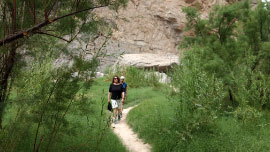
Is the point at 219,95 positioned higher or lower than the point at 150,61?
lower

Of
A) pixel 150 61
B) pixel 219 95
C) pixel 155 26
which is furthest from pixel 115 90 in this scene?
pixel 155 26

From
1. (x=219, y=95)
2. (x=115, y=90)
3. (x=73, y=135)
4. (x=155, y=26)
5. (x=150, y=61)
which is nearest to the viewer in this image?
(x=73, y=135)

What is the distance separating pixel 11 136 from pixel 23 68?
1903 millimetres

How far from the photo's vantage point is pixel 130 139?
745 centimetres

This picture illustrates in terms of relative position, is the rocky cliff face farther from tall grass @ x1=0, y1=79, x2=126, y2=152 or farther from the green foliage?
tall grass @ x1=0, y1=79, x2=126, y2=152

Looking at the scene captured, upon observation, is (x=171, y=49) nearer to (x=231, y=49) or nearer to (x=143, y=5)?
(x=143, y=5)

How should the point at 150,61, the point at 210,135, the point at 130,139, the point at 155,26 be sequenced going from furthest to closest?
the point at 155,26 → the point at 150,61 → the point at 130,139 → the point at 210,135

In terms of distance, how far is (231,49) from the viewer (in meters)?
9.38

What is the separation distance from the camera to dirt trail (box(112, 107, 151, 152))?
6.83 m

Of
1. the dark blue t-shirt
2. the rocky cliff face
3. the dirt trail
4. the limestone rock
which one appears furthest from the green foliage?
the rocky cliff face

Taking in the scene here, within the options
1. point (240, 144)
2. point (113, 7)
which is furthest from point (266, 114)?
point (113, 7)

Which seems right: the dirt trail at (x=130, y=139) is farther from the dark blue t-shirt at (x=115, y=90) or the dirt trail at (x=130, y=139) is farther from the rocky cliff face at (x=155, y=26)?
the rocky cliff face at (x=155, y=26)

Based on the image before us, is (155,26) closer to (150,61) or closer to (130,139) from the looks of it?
(150,61)

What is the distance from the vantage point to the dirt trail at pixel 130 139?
683cm
